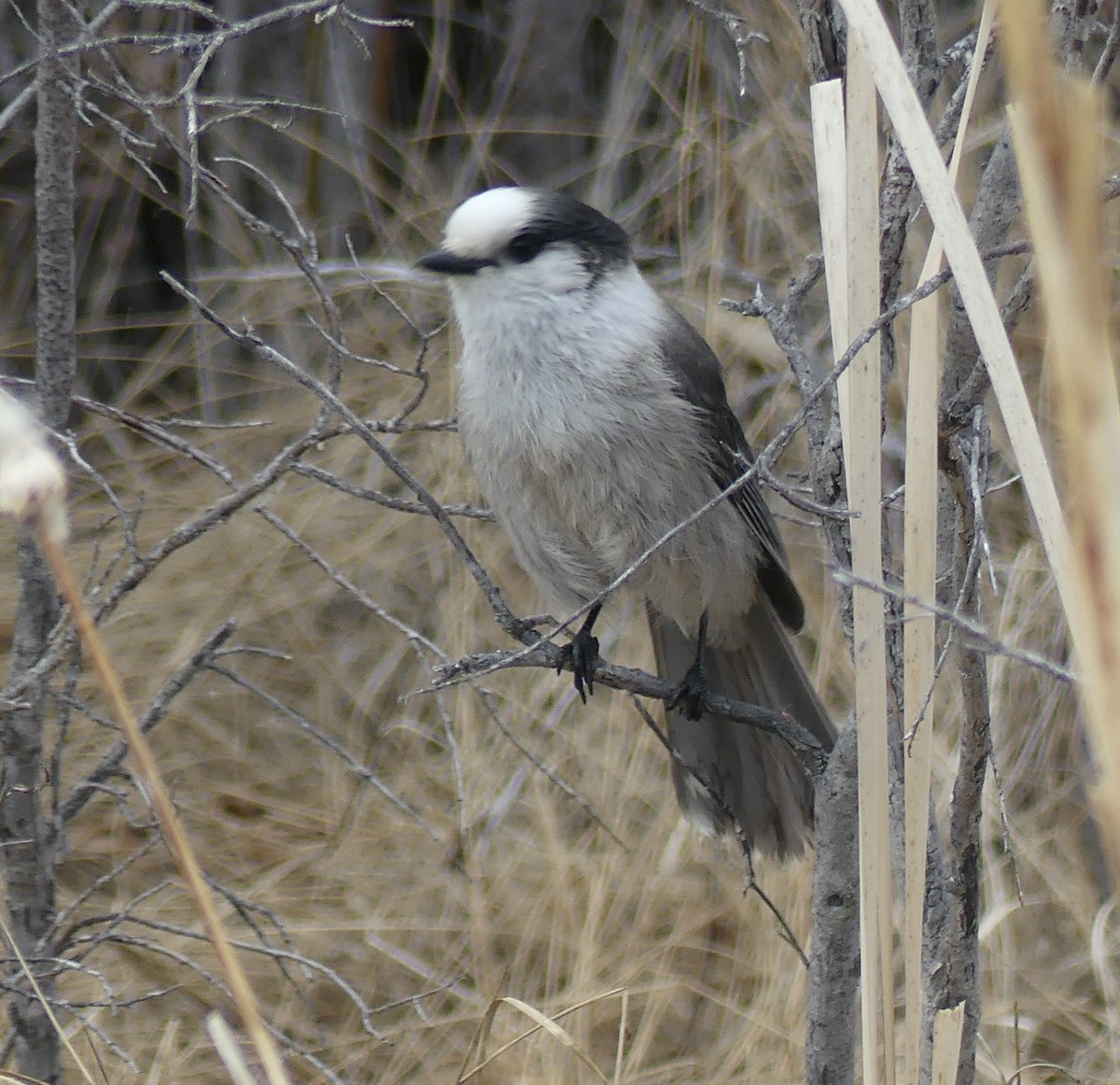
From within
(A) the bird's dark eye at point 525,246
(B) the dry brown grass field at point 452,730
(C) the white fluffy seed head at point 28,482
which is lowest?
(B) the dry brown grass field at point 452,730

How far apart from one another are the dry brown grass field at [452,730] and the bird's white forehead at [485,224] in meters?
0.79

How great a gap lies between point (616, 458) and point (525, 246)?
344 mm

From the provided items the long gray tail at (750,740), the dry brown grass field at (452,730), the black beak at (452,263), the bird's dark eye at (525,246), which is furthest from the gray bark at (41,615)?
the long gray tail at (750,740)

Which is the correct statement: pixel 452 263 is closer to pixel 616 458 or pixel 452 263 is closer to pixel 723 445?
pixel 616 458

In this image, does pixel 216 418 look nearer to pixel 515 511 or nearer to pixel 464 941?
pixel 464 941

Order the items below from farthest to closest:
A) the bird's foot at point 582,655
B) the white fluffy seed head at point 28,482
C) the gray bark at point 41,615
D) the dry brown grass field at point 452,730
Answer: the dry brown grass field at point 452,730 < the bird's foot at point 582,655 < the gray bark at point 41,615 < the white fluffy seed head at point 28,482

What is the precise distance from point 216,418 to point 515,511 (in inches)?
101

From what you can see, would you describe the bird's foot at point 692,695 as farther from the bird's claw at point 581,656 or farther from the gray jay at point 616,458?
the bird's claw at point 581,656

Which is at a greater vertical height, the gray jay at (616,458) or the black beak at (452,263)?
the black beak at (452,263)

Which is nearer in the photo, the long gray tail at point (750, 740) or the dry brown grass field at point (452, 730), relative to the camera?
the long gray tail at point (750, 740)

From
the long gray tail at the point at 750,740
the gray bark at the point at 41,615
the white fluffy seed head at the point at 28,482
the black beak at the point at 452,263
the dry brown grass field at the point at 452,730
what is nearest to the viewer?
the white fluffy seed head at the point at 28,482

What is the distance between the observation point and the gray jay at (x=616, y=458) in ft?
7.16

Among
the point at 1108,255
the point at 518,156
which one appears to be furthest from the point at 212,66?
the point at 1108,255

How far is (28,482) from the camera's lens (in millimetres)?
709
